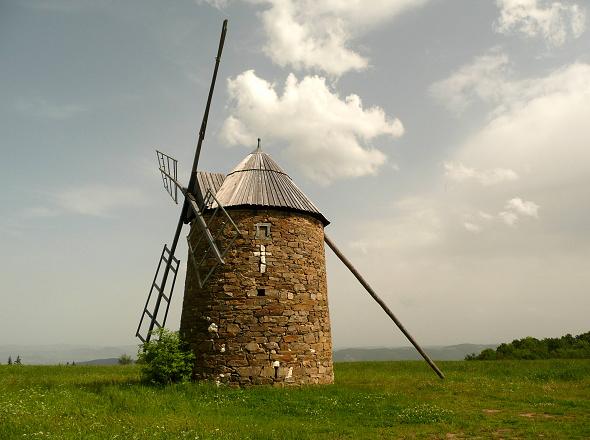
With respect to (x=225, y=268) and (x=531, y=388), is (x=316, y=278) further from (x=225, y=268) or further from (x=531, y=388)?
(x=531, y=388)

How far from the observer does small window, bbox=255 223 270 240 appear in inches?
605

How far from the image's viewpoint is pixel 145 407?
10961 millimetres

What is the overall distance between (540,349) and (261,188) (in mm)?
22943

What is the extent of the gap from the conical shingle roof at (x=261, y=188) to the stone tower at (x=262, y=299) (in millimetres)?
48

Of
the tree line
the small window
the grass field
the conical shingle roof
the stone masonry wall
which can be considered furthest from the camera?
the tree line

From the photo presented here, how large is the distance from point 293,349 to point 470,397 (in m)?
5.44

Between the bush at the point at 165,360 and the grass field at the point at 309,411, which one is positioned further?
the bush at the point at 165,360

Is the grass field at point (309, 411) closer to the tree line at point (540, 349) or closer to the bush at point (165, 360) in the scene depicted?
→ the bush at point (165, 360)

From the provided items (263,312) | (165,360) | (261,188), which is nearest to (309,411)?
(263,312)

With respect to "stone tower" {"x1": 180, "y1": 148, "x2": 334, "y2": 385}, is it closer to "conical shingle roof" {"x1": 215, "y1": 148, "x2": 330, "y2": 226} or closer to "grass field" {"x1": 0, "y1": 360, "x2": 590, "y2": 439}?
"conical shingle roof" {"x1": 215, "y1": 148, "x2": 330, "y2": 226}

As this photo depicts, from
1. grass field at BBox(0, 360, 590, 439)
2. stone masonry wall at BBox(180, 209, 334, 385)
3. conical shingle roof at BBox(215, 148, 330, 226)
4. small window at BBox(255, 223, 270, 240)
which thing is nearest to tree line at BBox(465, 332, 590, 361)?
grass field at BBox(0, 360, 590, 439)

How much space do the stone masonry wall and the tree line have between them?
1752cm

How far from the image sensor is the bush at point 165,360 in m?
14.4

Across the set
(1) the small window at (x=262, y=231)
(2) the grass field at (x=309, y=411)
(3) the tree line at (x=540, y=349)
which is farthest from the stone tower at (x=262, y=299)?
(3) the tree line at (x=540, y=349)
